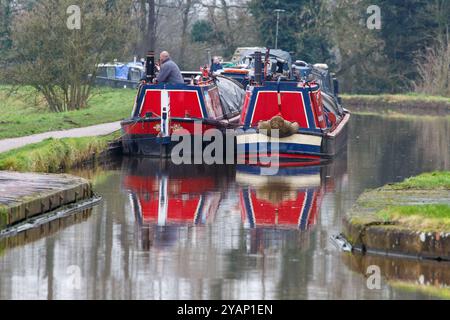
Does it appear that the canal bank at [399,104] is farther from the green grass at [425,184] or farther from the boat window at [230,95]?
the green grass at [425,184]

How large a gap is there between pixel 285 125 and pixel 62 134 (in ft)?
16.0

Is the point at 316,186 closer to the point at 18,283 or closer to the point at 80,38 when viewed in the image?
the point at 18,283

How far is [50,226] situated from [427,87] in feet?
145

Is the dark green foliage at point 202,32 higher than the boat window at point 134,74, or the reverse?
the dark green foliage at point 202,32

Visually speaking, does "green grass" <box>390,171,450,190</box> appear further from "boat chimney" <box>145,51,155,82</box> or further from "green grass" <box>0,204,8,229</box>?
"boat chimney" <box>145,51,155,82</box>

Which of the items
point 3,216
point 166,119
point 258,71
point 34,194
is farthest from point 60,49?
point 3,216

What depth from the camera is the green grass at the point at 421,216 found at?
14336 mm

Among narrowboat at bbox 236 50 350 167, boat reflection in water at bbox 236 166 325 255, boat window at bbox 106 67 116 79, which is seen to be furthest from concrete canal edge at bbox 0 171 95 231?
boat window at bbox 106 67 116 79

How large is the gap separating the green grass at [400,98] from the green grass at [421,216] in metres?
39.2

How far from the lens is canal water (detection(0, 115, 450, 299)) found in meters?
12.7

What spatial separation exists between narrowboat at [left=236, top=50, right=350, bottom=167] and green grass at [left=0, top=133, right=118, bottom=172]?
3.13 metres

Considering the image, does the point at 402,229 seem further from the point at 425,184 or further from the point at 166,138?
the point at 166,138

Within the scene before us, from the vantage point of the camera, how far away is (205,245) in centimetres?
1544

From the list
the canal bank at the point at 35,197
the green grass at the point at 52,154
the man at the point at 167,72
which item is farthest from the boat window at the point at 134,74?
the canal bank at the point at 35,197
